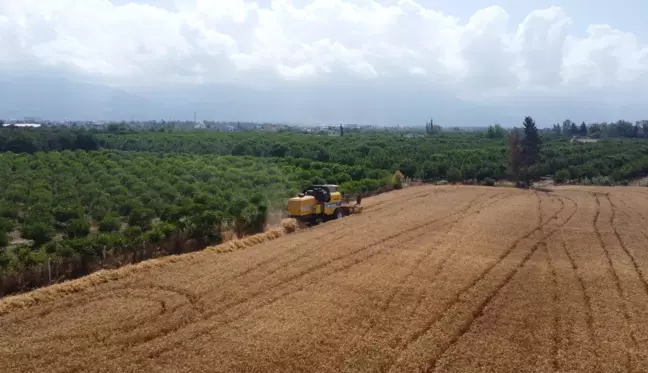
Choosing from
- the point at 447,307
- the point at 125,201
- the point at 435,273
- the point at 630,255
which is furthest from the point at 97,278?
the point at 630,255

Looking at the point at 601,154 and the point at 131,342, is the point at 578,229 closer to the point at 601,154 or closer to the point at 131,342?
the point at 131,342

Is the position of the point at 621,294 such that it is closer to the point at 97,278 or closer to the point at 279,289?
the point at 279,289

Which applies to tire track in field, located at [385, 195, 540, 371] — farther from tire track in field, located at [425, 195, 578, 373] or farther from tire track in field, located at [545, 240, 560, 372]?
tire track in field, located at [545, 240, 560, 372]

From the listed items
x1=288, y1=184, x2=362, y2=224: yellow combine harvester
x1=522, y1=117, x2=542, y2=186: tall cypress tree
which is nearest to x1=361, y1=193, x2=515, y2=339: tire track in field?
x1=288, y1=184, x2=362, y2=224: yellow combine harvester

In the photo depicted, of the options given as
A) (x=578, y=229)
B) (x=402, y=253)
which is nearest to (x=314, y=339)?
(x=402, y=253)

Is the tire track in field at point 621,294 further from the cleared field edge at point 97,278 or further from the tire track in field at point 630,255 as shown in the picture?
the cleared field edge at point 97,278

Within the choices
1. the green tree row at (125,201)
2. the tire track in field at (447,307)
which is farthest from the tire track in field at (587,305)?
the green tree row at (125,201)
